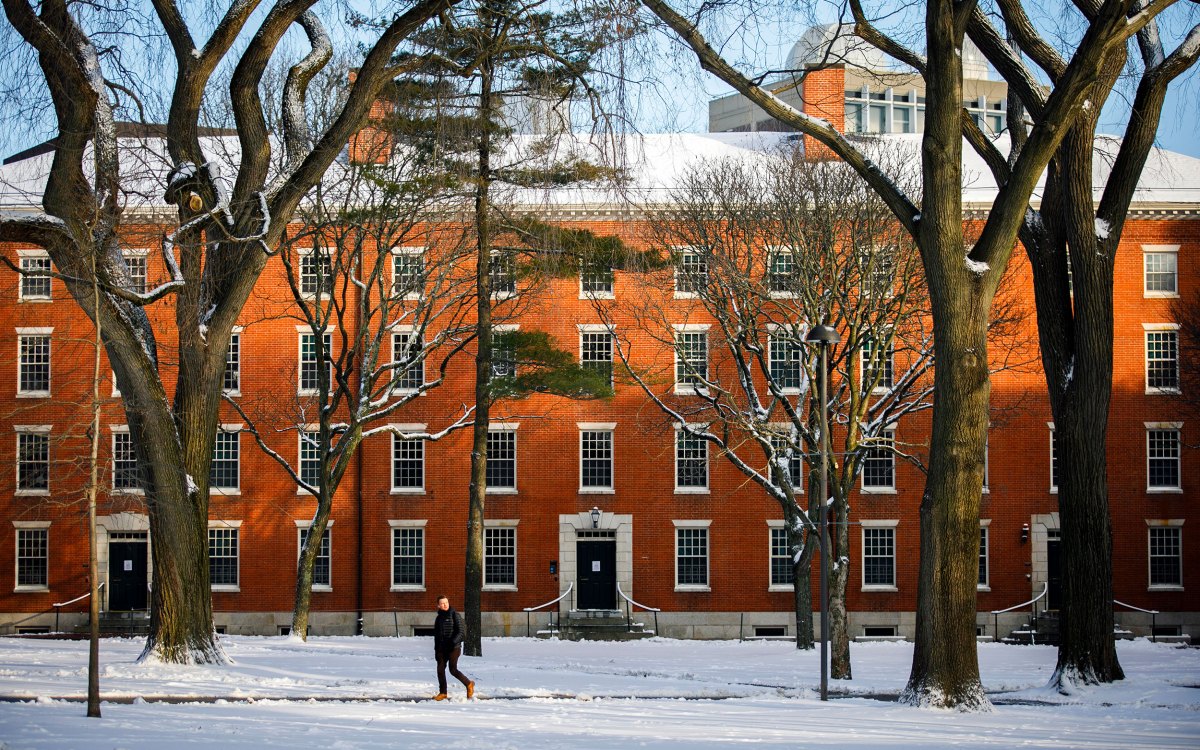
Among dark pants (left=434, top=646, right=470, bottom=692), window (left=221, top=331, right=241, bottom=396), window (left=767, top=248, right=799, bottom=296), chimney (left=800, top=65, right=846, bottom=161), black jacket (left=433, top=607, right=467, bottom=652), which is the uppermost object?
chimney (left=800, top=65, right=846, bottom=161)

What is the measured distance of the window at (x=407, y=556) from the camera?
4122 cm

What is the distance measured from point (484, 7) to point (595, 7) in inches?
102

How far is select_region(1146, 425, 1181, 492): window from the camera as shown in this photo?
41844mm

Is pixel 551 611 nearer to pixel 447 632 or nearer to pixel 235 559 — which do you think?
pixel 235 559

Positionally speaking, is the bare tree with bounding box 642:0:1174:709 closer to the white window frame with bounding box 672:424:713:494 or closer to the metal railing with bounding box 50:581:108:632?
the white window frame with bounding box 672:424:713:494

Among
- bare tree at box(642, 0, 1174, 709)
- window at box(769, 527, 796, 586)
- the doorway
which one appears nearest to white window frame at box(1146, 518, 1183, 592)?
window at box(769, 527, 796, 586)

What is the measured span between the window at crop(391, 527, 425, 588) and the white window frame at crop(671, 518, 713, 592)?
812 centimetres

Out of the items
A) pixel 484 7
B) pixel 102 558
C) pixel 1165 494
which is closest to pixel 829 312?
pixel 484 7

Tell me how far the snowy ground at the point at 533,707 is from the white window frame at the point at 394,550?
14.1m

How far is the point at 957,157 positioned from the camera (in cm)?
1686

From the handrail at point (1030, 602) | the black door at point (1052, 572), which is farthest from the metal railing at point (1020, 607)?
the black door at point (1052, 572)

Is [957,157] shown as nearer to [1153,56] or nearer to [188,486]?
[1153,56]

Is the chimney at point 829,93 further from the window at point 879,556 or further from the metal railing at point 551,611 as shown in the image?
the metal railing at point 551,611

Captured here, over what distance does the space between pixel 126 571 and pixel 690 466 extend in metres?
18.4
